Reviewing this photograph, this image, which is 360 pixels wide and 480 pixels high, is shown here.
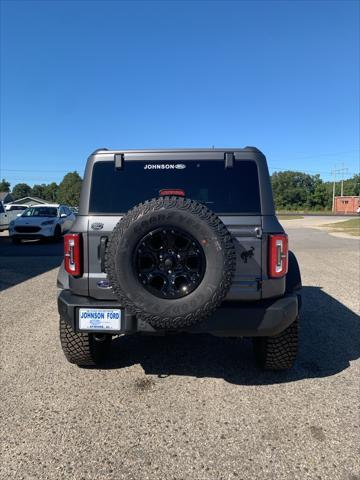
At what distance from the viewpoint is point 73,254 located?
3176 millimetres

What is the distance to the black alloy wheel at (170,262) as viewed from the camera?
284 cm

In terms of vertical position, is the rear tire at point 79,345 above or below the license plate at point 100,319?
below

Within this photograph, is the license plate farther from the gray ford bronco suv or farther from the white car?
the white car

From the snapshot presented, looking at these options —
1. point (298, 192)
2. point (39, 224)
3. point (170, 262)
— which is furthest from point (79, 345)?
point (298, 192)

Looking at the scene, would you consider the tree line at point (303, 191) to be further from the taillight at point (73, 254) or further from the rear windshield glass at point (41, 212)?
the taillight at point (73, 254)

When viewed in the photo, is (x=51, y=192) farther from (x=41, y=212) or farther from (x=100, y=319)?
(x=100, y=319)

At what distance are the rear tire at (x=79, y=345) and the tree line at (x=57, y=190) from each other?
93760 millimetres

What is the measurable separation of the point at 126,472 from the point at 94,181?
2.20 metres

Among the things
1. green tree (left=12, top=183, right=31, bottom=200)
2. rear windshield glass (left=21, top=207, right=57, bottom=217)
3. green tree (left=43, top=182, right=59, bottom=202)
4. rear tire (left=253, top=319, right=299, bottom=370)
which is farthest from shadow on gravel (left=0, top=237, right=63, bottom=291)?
green tree (left=12, top=183, right=31, bottom=200)

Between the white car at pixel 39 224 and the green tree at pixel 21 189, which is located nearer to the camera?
the white car at pixel 39 224

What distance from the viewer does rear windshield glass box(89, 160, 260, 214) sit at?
328 centimetres

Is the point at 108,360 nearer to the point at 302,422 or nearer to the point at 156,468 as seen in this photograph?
the point at 156,468

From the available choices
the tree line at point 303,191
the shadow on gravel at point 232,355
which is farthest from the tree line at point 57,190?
the shadow on gravel at point 232,355

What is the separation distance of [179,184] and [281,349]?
1.69m
